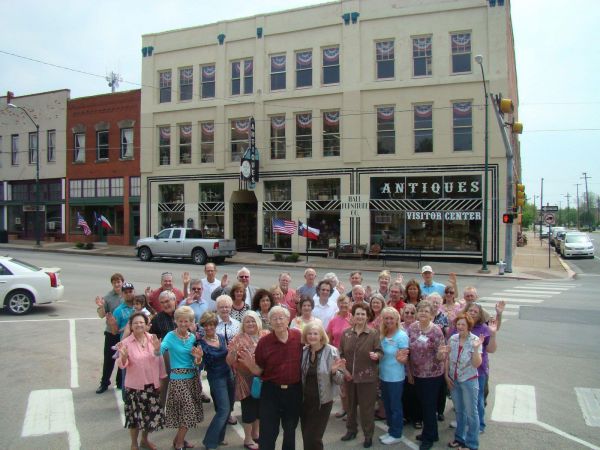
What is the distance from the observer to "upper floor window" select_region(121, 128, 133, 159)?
1380 inches

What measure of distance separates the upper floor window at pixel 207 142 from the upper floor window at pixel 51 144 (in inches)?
506

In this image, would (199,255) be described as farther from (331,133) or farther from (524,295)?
(524,295)

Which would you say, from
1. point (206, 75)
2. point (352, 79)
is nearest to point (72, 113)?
point (206, 75)

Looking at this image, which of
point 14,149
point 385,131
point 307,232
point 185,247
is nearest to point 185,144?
point 185,247

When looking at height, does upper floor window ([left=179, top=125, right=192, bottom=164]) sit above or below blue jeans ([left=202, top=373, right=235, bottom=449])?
above

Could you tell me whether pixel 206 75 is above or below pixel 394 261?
above

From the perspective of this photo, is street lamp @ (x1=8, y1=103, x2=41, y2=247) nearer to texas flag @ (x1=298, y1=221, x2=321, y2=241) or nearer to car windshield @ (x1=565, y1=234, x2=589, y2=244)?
texas flag @ (x1=298, y1=221, x2=321, y2=241)

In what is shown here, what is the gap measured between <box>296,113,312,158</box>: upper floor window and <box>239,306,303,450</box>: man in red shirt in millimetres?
25466

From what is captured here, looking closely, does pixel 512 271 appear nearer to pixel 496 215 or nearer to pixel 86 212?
pixel 496 215

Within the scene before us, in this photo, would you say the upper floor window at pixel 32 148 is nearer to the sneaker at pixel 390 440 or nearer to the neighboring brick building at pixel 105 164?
the neighboring brick building at pixel 105 164

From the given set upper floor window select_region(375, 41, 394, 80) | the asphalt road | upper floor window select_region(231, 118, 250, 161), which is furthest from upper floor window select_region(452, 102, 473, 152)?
the asphalt road

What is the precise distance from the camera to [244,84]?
104 feet

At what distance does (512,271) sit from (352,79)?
42.7ft

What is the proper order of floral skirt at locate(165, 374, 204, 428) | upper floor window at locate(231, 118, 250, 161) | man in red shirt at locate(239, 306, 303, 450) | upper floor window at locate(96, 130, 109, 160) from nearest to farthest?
man in red shirt at locate(239, 306, 303, 450) < floral skirt at locate(165, 374, 204, 428) < upper floor window at locate(231, 118, 250, 161) < upper floor window at locate(96, 130, 109, 160)
